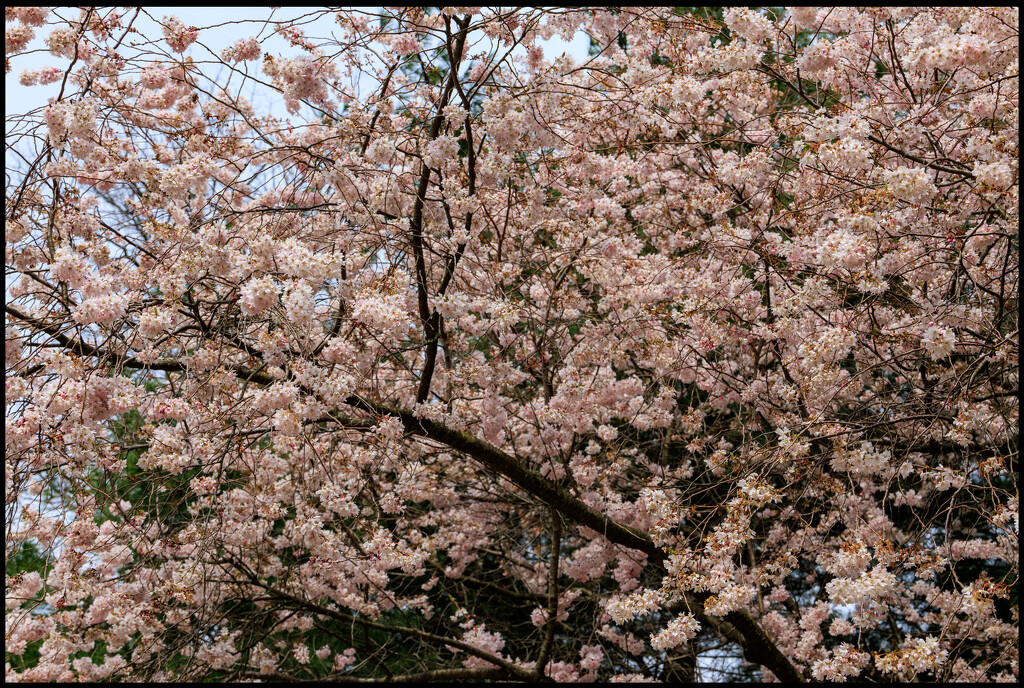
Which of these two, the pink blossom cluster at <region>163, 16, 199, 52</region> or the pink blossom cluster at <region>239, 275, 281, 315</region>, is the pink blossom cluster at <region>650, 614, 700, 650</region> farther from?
the pink blossom cluster at <region>163, 16, 199, 52</region>

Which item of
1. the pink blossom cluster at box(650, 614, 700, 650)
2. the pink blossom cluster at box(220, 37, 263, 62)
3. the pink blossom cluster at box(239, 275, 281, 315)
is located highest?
the pink blossom cluster at box(220, 37, 263, 62)

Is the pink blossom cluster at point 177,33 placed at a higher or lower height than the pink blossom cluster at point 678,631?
higher

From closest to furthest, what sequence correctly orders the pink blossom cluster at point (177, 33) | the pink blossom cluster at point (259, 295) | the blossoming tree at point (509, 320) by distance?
the pink blossom cluster at point (259, 295), the blossoming tree at point (509, 320), the pink blossom cluster at point (177, 33)

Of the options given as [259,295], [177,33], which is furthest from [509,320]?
[177,33]

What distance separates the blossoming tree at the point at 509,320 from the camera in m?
2.98

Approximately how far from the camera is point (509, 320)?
333 centimetres

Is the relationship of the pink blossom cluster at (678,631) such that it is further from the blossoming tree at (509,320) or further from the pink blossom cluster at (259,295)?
the pink blossom cluster at (259,295)

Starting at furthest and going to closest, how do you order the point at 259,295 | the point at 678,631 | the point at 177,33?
the point at 177,33 → the point at 678,631 → the point at 259,295

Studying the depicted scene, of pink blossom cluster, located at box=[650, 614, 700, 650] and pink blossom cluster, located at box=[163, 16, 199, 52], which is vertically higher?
pink blossom cluster, located at box=[163, 16, 199, 52]

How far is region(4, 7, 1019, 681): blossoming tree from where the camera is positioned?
117 inches

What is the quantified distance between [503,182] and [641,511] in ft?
7.35

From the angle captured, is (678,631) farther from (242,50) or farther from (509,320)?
(242,50)

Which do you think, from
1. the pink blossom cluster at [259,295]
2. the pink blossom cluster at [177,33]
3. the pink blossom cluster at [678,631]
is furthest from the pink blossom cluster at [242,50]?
the pink blossom cluster at [678,631]

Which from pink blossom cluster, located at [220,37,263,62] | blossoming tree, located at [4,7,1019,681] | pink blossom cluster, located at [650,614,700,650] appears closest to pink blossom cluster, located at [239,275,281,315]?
blossoming tree, located at [4,7,1019,681]
